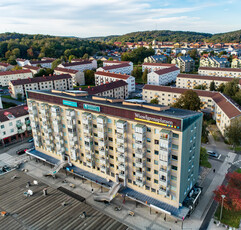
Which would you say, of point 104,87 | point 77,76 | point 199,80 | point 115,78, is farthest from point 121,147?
point 77,76

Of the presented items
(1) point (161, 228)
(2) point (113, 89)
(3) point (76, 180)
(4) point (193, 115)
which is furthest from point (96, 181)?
(2) point (113, 89)

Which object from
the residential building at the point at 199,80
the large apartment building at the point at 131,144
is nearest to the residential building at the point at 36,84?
the residential building at the point at 199,80

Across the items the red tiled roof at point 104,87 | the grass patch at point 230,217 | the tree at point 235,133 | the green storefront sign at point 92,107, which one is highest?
the green storefront sign at point 92,107

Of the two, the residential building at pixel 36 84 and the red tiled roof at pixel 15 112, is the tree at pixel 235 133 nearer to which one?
the red tiled roof at pixel 15 112

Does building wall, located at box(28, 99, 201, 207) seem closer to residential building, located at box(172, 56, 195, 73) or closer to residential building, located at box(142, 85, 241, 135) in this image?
residential building, located at box(142, 85, 241, 135)

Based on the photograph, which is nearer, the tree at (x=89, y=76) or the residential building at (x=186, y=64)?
the tree at (x=89, y=76)

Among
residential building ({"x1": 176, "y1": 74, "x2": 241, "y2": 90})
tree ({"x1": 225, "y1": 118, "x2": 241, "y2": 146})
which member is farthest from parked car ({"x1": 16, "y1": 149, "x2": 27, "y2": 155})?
residential building ({"x1": 176, "y1": 74, "x2": 241, "y2": 90})
